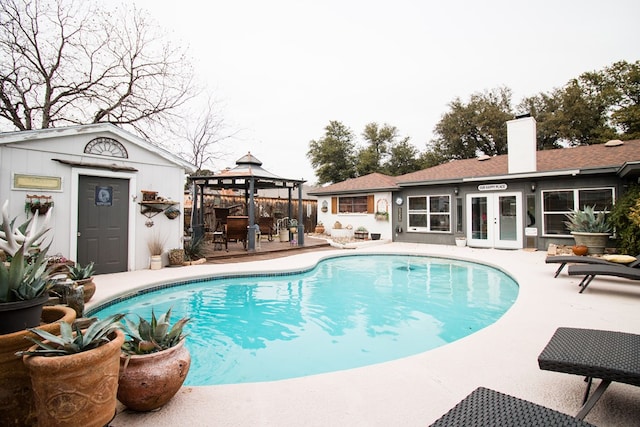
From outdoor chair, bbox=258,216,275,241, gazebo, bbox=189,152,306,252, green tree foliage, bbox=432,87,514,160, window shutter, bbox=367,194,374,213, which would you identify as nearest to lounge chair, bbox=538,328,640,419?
gazebo, bbox=189,152,306,252

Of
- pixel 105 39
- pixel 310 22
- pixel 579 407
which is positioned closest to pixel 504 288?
pixel 579 407

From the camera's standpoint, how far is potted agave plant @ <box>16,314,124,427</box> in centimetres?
150

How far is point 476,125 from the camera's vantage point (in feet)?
85.1

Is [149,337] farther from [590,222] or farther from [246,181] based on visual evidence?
[590,222]

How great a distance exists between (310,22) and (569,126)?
21514 millimetres

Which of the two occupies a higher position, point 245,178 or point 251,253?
point 245,178

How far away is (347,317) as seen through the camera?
5.09 meters

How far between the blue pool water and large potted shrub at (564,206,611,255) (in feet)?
10.0

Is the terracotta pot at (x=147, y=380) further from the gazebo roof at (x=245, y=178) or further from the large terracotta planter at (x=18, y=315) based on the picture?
the gazebo roof at (x=245, y=178)

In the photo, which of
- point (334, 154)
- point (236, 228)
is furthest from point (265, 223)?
point (334, 154)

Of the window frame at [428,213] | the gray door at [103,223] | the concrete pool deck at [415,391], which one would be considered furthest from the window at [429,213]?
the gray door at [103,223]

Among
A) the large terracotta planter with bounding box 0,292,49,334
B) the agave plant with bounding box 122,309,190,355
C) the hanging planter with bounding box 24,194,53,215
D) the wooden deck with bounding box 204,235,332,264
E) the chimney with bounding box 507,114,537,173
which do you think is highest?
the chimney with bounding box 507,114,537,173

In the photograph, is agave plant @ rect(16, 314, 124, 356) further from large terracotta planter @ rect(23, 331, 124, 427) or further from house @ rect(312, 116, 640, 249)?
house @ rect(312, 116, 640, 249)

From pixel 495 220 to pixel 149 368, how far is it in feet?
40.1
